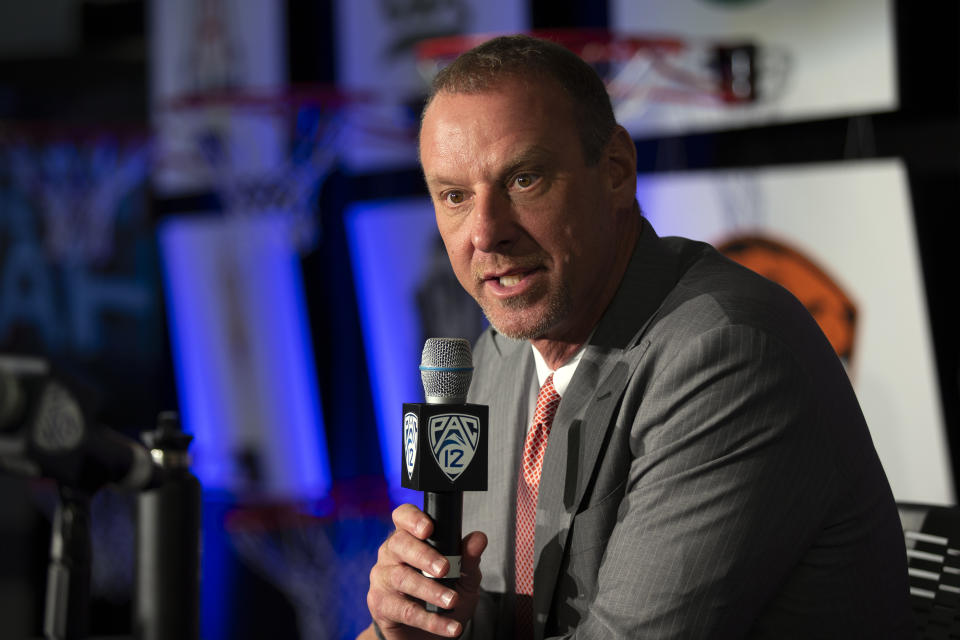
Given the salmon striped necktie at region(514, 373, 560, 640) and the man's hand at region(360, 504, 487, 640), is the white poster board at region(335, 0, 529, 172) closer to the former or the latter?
the salmon striped necktie at region(514, 373, 560, 640)

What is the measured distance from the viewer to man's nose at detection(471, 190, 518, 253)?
157 centimetres

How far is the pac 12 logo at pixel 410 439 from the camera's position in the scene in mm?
1296

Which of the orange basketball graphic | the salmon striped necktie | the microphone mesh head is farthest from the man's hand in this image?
the orange basketball graphic

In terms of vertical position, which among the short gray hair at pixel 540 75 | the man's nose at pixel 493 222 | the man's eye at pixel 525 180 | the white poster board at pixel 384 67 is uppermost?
the white poster board at pixel 384 67

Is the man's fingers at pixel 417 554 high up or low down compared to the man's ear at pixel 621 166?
down

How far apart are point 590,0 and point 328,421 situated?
2.37 meters

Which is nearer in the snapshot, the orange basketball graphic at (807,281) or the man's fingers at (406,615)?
the man's fingers at (406,615)

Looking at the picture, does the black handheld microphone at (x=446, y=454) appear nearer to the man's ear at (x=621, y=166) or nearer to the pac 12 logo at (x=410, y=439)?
the pac 12 logo at (x=410, y=439)

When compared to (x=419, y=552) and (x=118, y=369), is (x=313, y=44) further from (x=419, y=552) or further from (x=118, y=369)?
(x=419, y=552)

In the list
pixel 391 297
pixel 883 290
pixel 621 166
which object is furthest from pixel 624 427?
pixel 391 297

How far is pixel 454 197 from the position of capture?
1635 millimetres

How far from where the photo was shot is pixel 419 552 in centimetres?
130

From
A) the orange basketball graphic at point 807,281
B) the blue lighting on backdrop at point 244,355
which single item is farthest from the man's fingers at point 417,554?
the blue lighting on backdrop at point 244,355

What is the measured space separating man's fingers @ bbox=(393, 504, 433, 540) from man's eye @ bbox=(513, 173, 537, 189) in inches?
21.0
